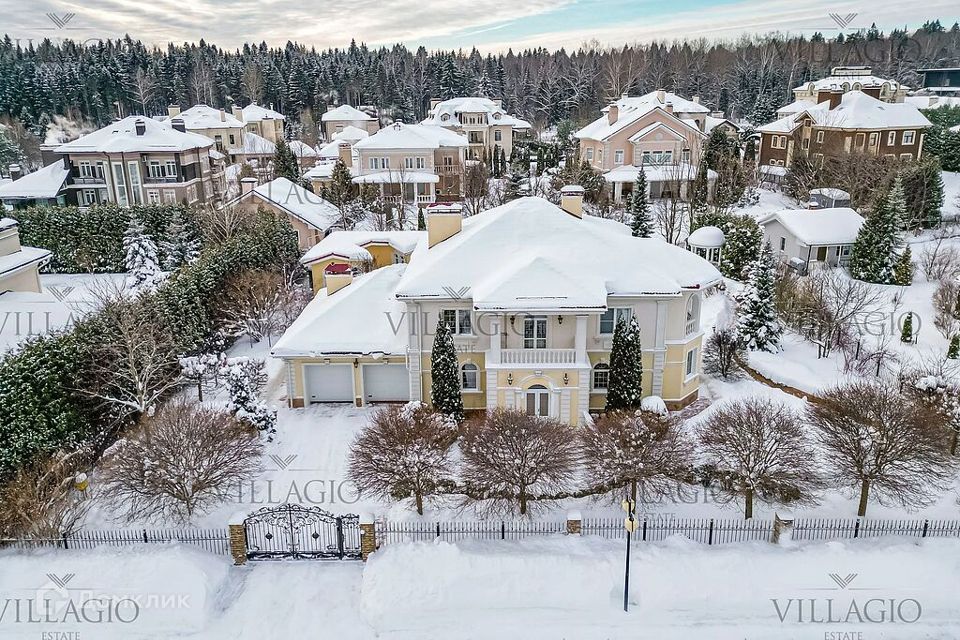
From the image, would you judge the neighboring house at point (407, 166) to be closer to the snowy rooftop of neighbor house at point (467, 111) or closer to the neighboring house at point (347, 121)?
the snowy rooftop of neighbor house at point (467, 111)

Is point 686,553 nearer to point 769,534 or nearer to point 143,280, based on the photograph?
point 769,534

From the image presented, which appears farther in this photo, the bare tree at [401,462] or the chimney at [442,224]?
the chimney at [442,224]

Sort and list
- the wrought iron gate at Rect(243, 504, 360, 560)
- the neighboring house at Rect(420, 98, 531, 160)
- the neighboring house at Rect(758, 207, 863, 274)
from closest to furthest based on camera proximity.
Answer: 1. the wrought iron gate at Rect(243, 504, 360, 560)
2. the neighboring house at Rect(758, 207, 863, 274)
3. the neighboring house at Rect(420, 98, 531, 160)

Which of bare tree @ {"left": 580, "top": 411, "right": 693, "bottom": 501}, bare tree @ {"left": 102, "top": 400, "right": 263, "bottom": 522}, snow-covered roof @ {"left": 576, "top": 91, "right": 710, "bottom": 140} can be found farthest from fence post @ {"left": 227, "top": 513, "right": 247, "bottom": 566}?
snow-covered roof @ {"left": 576, "top": 91, "right": 710, "bottom": 140}

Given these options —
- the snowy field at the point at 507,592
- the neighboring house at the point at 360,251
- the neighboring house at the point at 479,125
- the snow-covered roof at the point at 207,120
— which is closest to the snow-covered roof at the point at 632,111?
the neighboring house at the point at 479,125

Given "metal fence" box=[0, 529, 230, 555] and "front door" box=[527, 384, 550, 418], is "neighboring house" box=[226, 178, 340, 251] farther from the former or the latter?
"metal fence" box=[0, 529, 230, 555]

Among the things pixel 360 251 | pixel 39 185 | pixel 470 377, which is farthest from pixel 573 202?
pixel 39 185

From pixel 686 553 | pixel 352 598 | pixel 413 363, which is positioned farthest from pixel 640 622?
pixel 413 363
